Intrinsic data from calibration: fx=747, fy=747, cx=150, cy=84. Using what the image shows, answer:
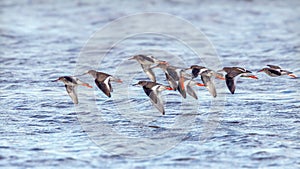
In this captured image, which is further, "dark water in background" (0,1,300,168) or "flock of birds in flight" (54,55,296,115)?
"flock of birds in flight" (54,55,296,115)

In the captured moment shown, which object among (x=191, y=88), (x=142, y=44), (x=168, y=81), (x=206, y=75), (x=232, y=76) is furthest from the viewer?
(x=142, y=44)

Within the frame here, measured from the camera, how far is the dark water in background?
9359 mm

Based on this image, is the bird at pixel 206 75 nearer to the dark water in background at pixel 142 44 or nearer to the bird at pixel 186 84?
the bird at pixel 186 84

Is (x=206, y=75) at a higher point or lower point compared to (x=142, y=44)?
lower

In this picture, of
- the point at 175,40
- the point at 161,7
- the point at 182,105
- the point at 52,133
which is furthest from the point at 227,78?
the point at 161,7

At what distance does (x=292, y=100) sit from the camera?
12.0m

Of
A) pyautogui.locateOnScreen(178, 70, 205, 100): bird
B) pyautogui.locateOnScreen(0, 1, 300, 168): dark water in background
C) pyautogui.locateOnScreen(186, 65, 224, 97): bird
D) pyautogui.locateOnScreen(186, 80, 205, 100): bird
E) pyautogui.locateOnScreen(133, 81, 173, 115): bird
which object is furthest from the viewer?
pyautogui.locateOnScreen(186, 65, 224, 97): bird

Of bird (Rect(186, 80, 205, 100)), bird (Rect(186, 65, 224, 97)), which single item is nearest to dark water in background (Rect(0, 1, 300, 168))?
bird (Rect(186, 65, 224, 97))

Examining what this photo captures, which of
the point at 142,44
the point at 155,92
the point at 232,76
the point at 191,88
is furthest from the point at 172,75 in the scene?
the point at 142,44

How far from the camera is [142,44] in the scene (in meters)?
→ 17.4

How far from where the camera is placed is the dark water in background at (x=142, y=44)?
9.36 m

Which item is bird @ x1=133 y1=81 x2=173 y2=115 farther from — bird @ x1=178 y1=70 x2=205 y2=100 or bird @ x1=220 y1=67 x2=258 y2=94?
bird @ x1=220 y1=67 x2=258 y2=94

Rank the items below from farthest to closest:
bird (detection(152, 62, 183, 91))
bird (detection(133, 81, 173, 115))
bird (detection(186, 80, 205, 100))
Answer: bird (detection(186, 80, 205, 100)), bird (detection(152, 62, 183, 91)), bird (detection(133, 81, 173, 115))

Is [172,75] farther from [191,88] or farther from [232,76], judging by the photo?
[232,76]
